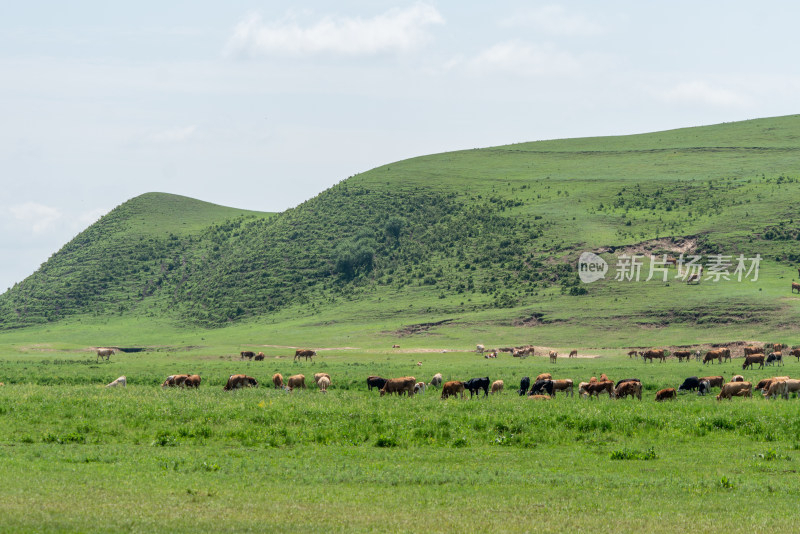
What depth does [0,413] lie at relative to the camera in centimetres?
2944

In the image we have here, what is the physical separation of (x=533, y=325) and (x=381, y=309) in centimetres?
2736

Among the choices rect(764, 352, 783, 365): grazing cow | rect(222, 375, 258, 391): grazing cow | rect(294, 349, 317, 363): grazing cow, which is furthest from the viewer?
rect(294, 349, 317, 363): grazing cow

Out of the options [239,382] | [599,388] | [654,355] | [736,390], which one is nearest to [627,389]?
[599,388]

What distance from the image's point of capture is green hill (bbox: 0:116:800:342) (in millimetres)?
100375

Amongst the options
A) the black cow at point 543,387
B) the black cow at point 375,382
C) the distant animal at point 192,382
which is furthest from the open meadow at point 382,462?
the black cow at point 375,382

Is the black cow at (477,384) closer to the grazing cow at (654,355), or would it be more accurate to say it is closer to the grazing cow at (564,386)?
the grazing cow at (564,386)

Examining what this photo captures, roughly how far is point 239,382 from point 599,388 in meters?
19.3

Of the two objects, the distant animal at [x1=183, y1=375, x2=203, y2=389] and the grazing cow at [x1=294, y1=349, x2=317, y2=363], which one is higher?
the distant animal at [x1=183, y1=375, x2=203, y2=389]

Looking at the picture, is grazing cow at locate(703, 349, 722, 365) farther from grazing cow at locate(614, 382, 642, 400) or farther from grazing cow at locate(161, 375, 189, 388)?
grazing cow at locate(161, 375, 189, 388)

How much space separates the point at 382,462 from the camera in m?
22.1

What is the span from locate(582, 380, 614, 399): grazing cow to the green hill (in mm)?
46399

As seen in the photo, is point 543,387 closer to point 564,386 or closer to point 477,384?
point 564,386

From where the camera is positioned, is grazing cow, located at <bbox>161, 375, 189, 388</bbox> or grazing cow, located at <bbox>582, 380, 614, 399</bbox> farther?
grazing cow, located at <bbox>161, 375, 189, 388</bbox>

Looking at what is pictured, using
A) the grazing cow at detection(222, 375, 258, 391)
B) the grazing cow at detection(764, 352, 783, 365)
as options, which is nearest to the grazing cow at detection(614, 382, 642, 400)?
the grazing cow at detection(222, 375, 258, 391)
